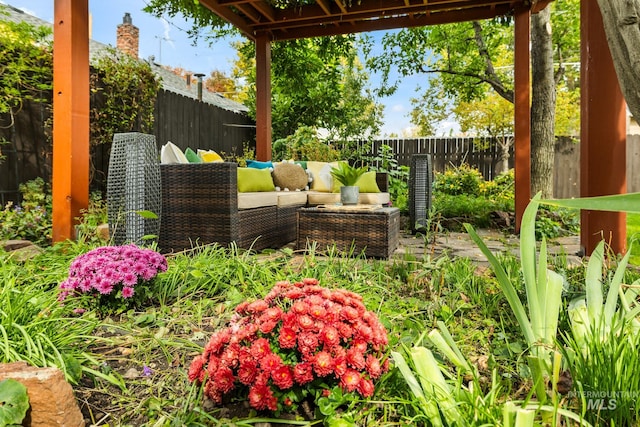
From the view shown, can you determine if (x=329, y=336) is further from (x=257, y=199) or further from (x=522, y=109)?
(x=522, y=109)

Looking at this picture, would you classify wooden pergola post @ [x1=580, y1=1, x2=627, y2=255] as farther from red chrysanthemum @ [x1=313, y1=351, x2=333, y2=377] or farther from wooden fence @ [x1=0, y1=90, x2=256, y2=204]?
wooden fence @ [x1=0, y1=90, x2=256, y2=204]

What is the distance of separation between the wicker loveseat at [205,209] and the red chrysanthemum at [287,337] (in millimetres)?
1901

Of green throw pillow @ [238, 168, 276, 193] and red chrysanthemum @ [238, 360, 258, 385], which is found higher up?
green throw pillow @ [238, 168, 276, 193]

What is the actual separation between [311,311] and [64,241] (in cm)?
267

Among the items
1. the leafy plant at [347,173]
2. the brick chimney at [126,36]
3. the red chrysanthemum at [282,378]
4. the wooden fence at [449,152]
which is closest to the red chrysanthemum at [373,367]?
the red chrysanthemum at [282,378]

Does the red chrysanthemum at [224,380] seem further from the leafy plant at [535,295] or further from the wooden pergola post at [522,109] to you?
the wooden pergola post at [522,109]

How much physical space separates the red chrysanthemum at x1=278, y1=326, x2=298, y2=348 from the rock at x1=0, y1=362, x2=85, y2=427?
1.73ft

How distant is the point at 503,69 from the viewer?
523 inches

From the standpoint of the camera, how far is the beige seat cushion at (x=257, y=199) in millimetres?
3385

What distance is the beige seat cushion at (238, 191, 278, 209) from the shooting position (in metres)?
3.38

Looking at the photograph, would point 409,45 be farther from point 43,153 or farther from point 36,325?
point 36,325

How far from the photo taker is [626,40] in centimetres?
100

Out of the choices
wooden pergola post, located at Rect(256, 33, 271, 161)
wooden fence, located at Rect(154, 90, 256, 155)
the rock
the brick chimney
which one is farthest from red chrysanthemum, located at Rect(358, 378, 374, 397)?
the brick chimney

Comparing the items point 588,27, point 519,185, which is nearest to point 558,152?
point 519,185
